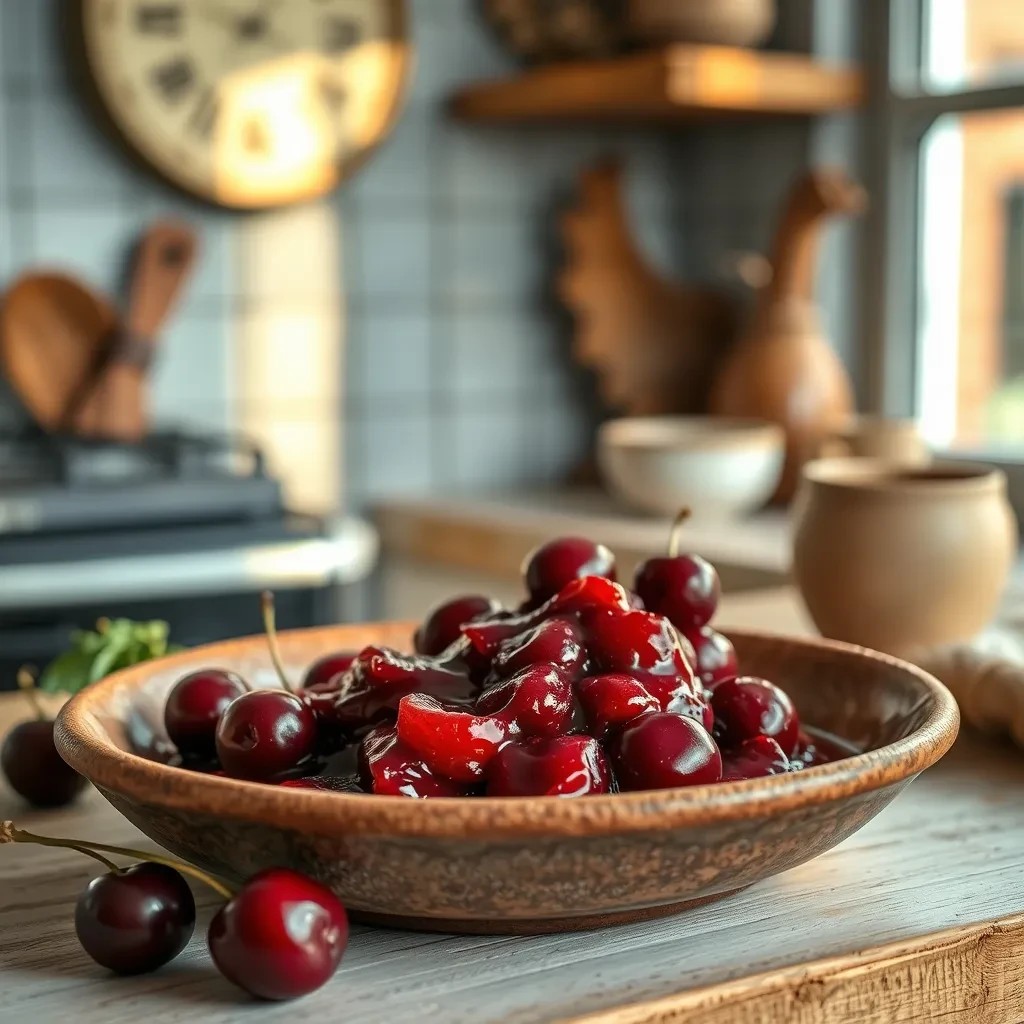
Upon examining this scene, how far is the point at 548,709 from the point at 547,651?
4cm

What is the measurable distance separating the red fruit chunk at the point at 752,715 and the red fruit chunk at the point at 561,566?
0.30ft

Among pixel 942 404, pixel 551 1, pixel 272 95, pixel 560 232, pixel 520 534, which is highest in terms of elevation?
pixel 551 1

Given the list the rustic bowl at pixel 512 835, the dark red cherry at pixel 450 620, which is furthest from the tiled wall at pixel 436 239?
the rustic bowl at pixel 512 835

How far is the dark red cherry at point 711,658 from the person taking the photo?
2.48 ft

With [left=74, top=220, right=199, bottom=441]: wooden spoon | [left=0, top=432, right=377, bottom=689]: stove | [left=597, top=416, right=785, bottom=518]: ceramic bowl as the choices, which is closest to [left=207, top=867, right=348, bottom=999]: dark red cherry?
[left=0, top=432, right=377, bottom=689]: stove

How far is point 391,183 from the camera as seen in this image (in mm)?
2703

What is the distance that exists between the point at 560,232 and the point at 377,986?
2327 mm

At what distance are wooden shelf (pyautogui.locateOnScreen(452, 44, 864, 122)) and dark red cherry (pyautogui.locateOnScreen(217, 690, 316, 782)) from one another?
1827 mm

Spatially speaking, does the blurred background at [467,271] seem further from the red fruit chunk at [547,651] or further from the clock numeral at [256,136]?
the red fruit chunk at [547,651]

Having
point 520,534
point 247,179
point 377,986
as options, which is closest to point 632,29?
point 247,179

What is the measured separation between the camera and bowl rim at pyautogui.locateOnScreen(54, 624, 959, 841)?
551 millimetres

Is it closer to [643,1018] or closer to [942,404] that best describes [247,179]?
[942,404]

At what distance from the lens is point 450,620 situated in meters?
0.79

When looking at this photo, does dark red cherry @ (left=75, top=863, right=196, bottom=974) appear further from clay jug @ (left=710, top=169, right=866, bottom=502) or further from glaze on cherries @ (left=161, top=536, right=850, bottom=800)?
clay jug @ (left=710, top=169, right=866, bottom=502)
